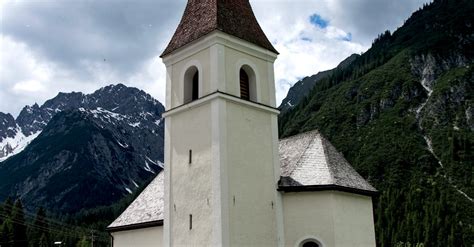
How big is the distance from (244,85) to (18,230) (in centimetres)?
9521

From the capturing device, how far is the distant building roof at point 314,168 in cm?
2642

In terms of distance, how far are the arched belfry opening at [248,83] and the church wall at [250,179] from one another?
1.04 m

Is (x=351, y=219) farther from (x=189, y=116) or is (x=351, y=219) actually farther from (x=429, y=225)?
(x=429, y=225)

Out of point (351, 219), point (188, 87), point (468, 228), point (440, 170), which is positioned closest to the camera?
point (351, 219)

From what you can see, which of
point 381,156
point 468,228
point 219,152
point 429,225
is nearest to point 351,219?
point 219,152

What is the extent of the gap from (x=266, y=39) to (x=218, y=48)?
4095 mm

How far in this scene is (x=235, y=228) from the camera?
2469 centimetres

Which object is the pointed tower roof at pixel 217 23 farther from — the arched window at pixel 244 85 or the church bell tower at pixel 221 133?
the arched window at pixel 244 85

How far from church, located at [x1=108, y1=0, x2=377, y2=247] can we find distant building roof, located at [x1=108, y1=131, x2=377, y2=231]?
7cm

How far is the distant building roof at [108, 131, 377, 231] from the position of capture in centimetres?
2652

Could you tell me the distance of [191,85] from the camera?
28.8m

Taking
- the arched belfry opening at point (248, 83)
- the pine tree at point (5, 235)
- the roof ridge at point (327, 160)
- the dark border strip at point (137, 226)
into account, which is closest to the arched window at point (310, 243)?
the roof ridge at point (327, 160)

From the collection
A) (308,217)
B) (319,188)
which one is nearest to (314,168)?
(319,188)

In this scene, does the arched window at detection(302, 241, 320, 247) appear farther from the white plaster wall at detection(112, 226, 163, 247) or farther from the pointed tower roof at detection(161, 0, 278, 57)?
the pointed tower roof at detection(161, 0, 278, 57)
